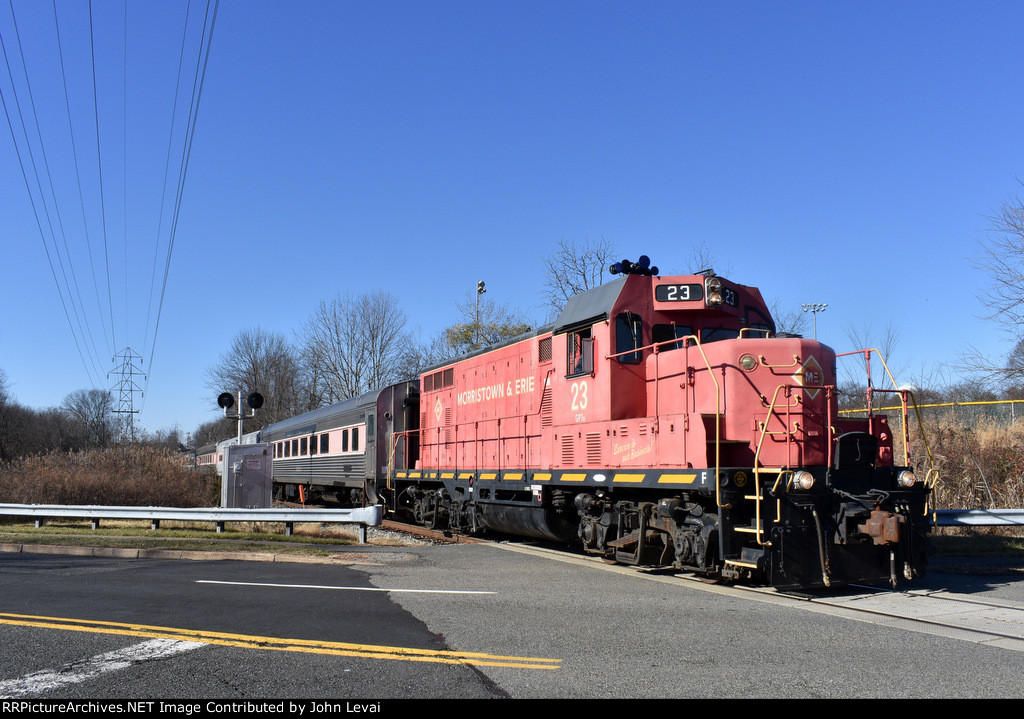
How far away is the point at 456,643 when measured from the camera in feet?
21.0

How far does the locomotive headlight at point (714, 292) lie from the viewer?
428 inches

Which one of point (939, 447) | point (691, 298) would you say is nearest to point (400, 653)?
point (691, 298)

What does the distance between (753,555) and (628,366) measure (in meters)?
3.44

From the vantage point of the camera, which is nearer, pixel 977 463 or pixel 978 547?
pixel 978 547

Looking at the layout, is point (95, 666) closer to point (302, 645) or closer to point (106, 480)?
point (302, 645)

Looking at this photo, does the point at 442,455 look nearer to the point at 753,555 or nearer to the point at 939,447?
the point at 753,555

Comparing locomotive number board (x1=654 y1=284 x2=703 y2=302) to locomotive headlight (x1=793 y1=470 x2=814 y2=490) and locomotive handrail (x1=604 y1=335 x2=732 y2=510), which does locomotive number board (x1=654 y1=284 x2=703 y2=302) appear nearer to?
locomotive handrail (x1=604 y1=335 x2=732 y2=510)

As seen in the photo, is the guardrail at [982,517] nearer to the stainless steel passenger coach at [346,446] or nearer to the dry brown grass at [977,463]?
the dry brown grass at [977,463]

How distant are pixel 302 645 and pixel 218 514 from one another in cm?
1099

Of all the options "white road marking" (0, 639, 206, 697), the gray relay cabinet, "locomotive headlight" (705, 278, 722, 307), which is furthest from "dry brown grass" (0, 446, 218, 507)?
"locomotive headlight" (705, 278, 722, 307)

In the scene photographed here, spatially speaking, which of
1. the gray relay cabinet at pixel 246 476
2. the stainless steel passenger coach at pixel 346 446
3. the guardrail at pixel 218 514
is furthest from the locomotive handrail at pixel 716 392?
the gray relay cabinet at pixel 246 476

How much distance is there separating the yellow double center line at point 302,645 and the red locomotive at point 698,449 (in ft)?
13.2

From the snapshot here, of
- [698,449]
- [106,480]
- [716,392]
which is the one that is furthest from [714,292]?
[106,480]
